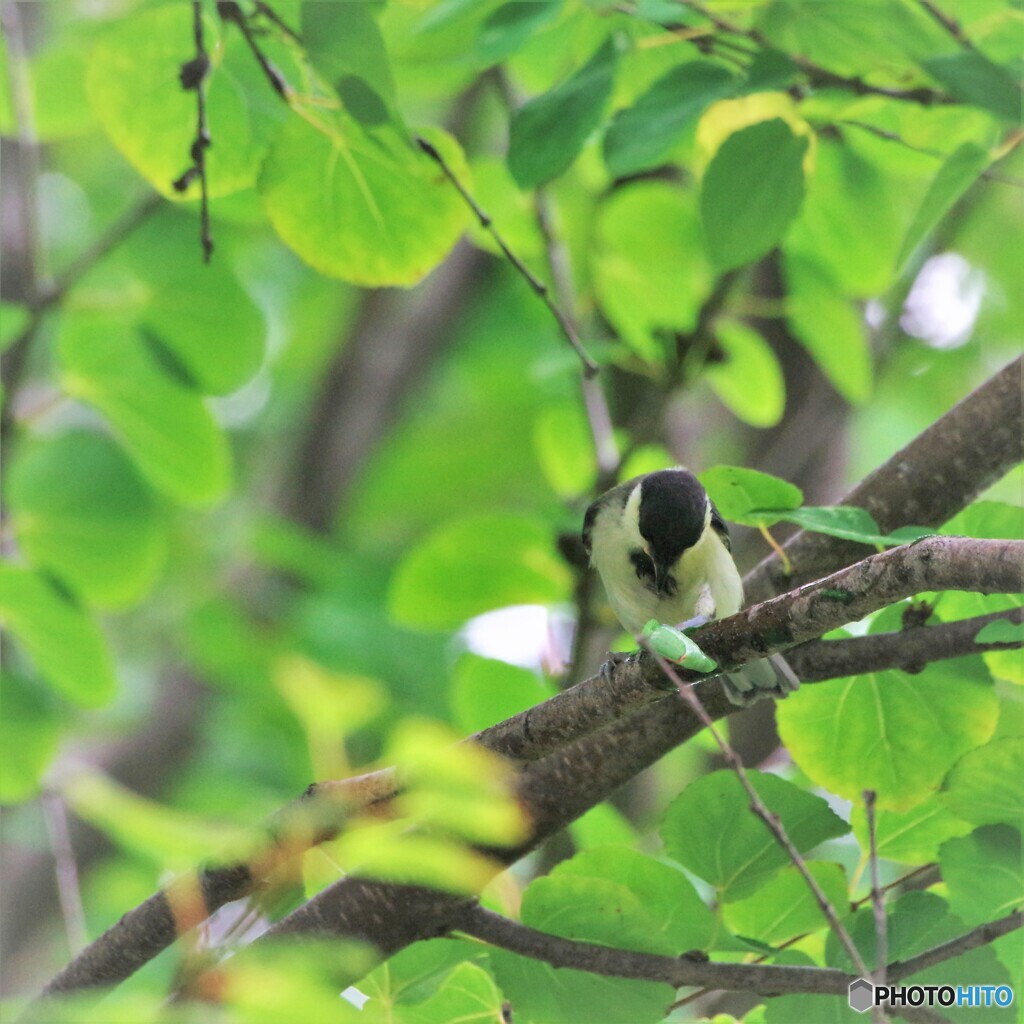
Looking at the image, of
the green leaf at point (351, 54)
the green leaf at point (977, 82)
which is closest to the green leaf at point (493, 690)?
the green leaf at point (351, 54)

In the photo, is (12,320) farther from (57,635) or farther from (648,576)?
(648,576)

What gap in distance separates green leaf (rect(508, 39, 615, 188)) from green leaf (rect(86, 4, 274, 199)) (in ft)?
1.47

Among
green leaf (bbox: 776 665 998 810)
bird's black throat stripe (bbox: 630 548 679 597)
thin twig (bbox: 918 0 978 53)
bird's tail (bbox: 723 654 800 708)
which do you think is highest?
thin twig (bbox: 918 0 978 53)

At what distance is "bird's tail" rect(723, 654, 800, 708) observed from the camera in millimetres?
1793

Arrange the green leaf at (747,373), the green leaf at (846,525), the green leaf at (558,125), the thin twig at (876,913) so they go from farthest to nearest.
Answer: the green leaf at (747,373) → the green leaf at (558,125) → the green leaf at (846,525) → the thin twig at (876,913)

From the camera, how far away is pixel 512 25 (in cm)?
178

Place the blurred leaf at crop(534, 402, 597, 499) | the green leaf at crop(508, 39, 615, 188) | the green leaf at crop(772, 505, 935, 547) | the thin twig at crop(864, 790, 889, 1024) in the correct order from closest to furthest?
the thin twig at crop(864, 790, 889, 1024), the green leaf at crop(772, 505, 935, 547), the green leaf at crop(508, 39, 615, 188), the blurred leaf at crop(534, 402, 597, 499)

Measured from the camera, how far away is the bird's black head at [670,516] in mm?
2326

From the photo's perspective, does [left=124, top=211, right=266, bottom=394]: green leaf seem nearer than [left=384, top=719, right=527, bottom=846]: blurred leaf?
No

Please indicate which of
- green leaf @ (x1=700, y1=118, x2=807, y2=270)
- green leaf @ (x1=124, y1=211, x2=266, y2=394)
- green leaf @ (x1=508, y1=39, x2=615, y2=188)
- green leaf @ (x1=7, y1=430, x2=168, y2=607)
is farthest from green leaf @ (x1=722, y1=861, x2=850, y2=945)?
green leaf @ (x1=7, y1=430, x2=168, y2=607)

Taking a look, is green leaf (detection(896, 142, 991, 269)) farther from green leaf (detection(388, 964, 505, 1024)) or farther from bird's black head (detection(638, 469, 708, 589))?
green leaf (detection(388, 964, 505, 1024))

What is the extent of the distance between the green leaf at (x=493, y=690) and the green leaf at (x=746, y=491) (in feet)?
2.80

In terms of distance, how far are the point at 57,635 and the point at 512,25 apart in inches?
65.2

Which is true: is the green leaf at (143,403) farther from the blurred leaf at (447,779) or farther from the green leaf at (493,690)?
the blurred leaf at (447,779)
